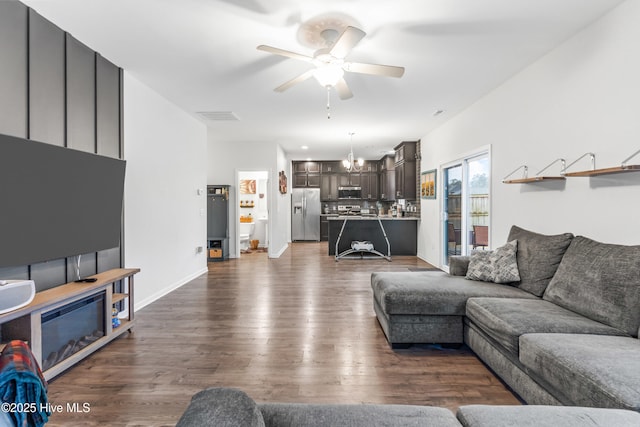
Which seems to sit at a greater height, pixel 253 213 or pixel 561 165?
pixel 561 165

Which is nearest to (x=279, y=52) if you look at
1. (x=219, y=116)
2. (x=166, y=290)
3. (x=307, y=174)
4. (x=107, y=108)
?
(x=107, y=108)

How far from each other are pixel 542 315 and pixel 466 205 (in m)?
3.22

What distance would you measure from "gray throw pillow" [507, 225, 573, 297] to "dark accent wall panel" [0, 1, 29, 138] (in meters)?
4.08

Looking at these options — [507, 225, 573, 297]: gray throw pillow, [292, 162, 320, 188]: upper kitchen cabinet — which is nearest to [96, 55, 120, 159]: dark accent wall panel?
[507, 225, 573, 297]: gray throw pillow

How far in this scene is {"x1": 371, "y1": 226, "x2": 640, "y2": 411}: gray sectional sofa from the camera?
4.68 ft

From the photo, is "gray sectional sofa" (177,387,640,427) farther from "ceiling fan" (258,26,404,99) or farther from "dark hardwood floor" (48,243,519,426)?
"ceiling fan" (258,26,404,99)

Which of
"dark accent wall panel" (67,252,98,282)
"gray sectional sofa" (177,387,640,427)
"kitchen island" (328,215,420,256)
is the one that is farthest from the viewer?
"kitchen island" (328,215,420,256)

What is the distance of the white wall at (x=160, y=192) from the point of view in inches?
138

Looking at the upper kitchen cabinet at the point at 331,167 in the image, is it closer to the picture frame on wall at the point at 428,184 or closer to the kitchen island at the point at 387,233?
the kitchen island at the point at 387,233

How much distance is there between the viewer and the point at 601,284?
196 cm

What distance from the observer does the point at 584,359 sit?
144 centimetres

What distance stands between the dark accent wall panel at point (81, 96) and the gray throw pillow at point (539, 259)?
13.3ft

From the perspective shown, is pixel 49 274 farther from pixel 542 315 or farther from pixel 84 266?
pixel 542 315

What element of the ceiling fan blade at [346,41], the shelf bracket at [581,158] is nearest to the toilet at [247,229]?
the ceiling fan blade at [346,41]
